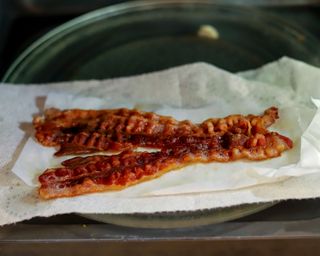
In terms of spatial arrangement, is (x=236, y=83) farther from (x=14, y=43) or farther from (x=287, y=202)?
(x=14, y=43)

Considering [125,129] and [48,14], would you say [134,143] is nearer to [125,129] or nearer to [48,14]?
[125,129]

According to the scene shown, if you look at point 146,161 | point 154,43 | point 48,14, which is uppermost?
point 48,14

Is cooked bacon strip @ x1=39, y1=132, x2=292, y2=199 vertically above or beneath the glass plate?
beneath

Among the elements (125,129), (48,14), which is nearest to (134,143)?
(125,129)

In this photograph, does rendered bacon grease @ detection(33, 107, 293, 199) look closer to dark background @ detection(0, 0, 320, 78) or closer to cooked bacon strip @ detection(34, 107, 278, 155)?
cooked bacon strip @ detection(34, 107, 278, 155)

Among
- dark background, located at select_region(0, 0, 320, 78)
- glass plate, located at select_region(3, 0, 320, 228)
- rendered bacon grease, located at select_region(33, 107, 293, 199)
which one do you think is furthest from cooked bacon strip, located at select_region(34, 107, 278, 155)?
dark background, located at select_region(0, 0, 320, 78)

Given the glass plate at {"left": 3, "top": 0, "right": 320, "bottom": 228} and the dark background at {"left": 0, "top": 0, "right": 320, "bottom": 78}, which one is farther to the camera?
the dark background at {"left": 0, "top": 0, "right": 320, "bottom": 78}

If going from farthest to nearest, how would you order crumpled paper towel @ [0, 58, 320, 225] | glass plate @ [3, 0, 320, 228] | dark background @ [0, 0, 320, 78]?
dark background @ [0, 0, 320, 78] < glass plate @ [3, 0, 320, 228] < crumpled paper towel @ [0, 58, 320, 225]

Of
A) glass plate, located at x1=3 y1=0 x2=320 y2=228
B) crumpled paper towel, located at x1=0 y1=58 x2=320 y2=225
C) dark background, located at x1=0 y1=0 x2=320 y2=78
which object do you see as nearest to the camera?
crumpled paper towel, located at x1=0 y1=58 x2=320 y2=225
